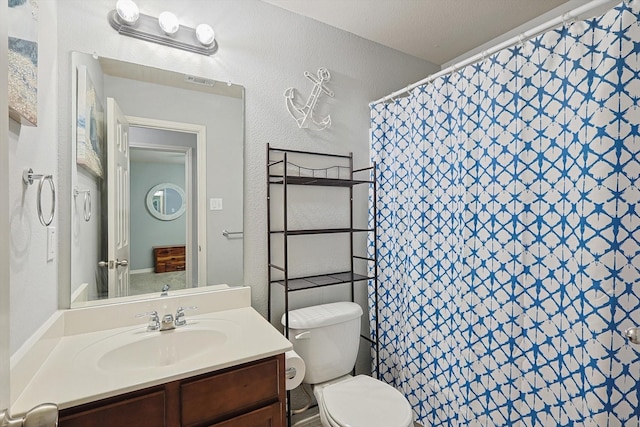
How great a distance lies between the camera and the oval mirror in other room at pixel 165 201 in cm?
154

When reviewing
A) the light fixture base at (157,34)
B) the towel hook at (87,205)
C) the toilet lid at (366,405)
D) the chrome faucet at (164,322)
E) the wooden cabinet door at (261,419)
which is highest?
the light fixture base at (157,34)

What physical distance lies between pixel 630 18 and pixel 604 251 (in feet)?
2.60

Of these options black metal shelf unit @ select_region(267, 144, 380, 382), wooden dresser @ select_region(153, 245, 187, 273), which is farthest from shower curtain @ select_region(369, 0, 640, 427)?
wooden dresser @ select_region(153, 245, 187, 273)

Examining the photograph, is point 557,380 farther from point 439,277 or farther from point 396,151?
point 396,151

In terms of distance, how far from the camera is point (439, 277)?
1756 millimetres

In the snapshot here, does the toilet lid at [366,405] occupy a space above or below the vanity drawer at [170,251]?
below

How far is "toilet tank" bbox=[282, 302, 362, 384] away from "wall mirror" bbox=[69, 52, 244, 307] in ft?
1.45

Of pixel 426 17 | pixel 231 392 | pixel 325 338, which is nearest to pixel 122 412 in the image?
pixel 231 392

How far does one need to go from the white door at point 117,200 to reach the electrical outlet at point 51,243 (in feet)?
0.72

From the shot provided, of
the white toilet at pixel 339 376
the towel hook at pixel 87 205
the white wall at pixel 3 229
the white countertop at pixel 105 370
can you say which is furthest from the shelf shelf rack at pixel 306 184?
the white wall at pixel 3 229

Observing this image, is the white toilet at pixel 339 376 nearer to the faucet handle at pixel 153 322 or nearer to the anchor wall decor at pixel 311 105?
the faucet handle at pixel 153 322

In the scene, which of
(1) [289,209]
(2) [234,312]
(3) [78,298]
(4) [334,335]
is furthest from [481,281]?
(3) [78,298]

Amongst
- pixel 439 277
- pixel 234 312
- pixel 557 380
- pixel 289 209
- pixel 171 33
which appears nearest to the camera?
pixel 557 380

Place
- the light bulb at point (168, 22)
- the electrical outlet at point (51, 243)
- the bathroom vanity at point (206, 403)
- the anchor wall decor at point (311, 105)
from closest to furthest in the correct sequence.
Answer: the bathroom vanity at point (206, 403)
the electrical outlet at point (51, 243)
the light bulb at point (168, 22)
the anchor wall decor at point (311, 105)
